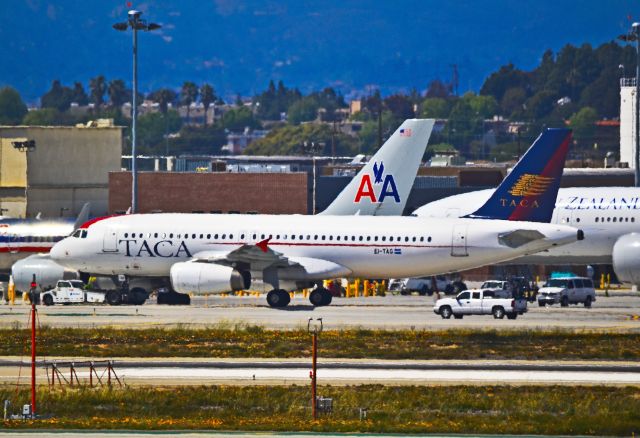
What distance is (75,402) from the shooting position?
33.8 meters

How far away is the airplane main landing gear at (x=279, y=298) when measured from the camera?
63.2m

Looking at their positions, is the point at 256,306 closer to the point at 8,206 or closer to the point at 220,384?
the point at 220,384

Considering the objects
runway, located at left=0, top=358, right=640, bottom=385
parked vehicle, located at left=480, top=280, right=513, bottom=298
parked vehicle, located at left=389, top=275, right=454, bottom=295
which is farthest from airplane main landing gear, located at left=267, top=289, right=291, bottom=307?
parked vehicle, located at left=389, top=275, right=454, bottom=295

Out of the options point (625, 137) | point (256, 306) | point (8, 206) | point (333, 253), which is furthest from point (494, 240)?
point (625, 137)

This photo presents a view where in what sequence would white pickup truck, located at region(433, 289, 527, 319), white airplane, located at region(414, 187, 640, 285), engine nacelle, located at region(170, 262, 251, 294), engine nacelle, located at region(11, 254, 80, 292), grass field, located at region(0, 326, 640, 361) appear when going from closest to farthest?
1. grass field, located at region(0, 326, 640, 361)
2. white pickup truck, located at region(433, 289, 527, 319)
3. engine nacelle, located at region(170, 262, 251, 294)
4. engine nacelle, located at region(11, 254, 80, 292)
5. white airplane, located at region(414, 187, 640, 285)

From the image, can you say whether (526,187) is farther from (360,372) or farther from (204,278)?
(360,372)

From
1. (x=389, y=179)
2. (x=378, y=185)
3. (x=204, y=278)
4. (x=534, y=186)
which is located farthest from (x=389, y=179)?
(x=204, y=278)

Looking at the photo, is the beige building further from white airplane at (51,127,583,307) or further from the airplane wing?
the airplane wing

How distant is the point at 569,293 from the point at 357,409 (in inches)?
1481

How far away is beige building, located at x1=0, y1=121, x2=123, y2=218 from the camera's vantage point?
107 metres

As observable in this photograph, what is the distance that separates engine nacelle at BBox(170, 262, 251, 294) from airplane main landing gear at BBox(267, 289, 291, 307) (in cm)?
163

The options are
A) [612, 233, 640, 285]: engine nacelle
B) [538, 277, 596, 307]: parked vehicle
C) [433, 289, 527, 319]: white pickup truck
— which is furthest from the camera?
[612, 233, 640, 285]: engine nacelle

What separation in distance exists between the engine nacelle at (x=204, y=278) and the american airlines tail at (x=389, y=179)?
1088cm

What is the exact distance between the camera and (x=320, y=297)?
209 feet
